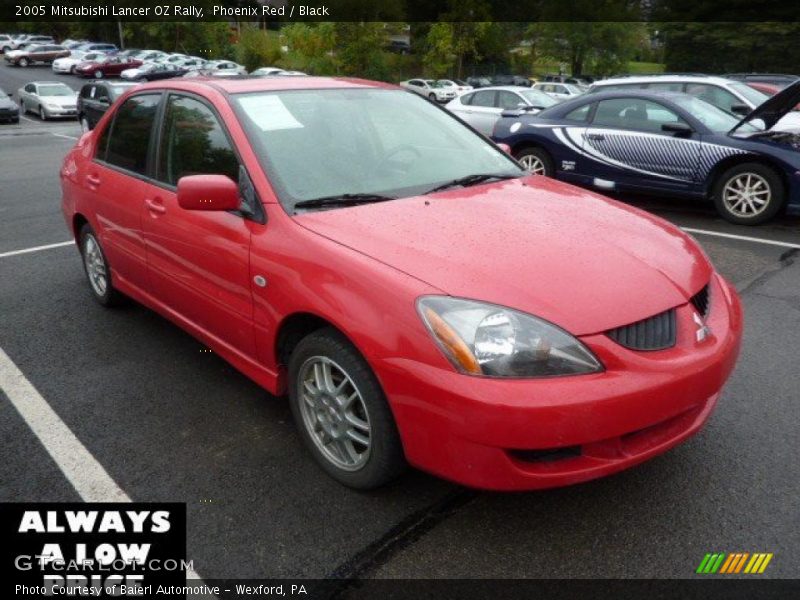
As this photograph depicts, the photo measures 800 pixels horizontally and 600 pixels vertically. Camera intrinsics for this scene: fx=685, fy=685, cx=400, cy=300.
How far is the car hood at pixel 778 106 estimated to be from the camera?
21.3ft

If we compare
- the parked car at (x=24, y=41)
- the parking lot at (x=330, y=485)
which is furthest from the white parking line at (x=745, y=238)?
the parked car at (x=24, y=41)

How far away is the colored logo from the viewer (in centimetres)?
234

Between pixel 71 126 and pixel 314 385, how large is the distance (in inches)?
920

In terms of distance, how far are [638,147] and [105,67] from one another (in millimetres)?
46068

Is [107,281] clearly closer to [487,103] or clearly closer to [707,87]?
[707,87]

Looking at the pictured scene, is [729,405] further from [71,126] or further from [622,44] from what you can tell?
[622,44]

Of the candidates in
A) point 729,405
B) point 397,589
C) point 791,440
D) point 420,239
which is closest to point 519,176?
point 420,239

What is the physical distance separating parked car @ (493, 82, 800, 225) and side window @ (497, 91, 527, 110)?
4.08m

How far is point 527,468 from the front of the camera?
2.28 m

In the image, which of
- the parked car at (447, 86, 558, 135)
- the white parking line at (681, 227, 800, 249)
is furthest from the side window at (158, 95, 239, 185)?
the parked car at (447, 86, 558, 135)

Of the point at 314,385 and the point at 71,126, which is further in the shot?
the point at 71,126

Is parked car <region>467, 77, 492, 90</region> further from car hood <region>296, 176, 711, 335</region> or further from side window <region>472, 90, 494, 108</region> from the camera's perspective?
car hood <region>296, 176, 711, 335</region>

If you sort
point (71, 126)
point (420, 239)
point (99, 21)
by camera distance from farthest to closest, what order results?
1. point (99, 21)
2. point (71, 126)
3. point (420, 239)

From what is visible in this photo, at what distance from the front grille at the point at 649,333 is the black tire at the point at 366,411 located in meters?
0.84
